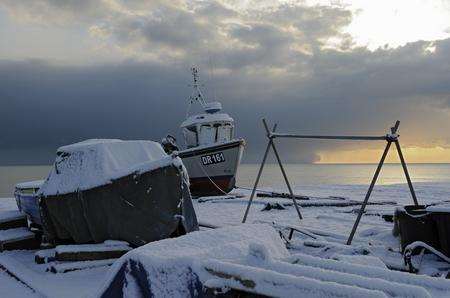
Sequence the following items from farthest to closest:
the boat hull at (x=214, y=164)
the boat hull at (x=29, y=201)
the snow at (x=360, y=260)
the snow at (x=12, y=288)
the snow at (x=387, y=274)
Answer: the boat hull at (x=214, y=164) → the boat hull at (x=29, y=201) → the snow at (x=12, y=288) → the snow at (x=360, y=260) → the snow at (x=387, y=274)

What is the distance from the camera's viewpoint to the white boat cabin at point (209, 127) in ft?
91.8

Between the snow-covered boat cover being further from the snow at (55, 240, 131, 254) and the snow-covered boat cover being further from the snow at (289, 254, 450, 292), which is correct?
the snow at (55, 240, 131, 254)

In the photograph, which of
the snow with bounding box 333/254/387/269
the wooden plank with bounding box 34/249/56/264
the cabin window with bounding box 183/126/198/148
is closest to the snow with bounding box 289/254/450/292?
the snow with bounding box 333/254/387/269

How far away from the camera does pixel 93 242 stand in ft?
24.8

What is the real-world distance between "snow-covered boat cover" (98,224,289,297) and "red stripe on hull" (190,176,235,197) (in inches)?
877

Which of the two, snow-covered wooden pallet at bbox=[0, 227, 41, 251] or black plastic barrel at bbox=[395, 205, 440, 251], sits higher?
black plastic barrel at bbox=[395, 205, 440, 251]

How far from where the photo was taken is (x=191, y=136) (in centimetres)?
2873

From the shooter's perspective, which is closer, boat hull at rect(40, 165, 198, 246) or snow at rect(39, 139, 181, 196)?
boat hull at rect(40, 165, 198, 246)

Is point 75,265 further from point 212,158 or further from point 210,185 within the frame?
point 210,185

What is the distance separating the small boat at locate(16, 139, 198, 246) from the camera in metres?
7.21

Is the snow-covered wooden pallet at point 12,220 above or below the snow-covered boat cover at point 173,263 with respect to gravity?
below

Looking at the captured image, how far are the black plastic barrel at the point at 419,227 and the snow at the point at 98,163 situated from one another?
3.91m

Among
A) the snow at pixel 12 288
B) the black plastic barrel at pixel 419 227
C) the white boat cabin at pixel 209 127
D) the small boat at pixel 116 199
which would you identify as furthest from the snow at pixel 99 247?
the white boat cabin at pixel 209 127

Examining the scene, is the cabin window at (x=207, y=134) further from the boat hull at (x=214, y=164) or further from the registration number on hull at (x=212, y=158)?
the registration number on hull at (x=212, y=158)
